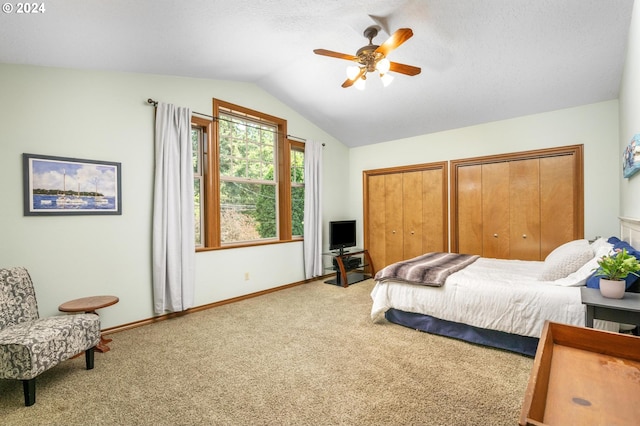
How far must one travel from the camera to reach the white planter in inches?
71.2

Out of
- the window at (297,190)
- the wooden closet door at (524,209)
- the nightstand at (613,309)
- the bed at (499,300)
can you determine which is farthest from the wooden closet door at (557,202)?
the window at (297,190)

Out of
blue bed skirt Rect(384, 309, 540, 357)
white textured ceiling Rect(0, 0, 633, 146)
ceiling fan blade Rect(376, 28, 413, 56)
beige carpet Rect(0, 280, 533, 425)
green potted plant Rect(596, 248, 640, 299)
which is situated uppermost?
white textured ceiling Rect(0, 0, 633, 146)

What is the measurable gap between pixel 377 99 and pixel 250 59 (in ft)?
5.97

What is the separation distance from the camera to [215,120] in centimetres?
396

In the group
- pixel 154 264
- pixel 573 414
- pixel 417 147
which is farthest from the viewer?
pixel 417 147

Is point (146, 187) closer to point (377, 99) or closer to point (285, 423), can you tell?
point (285, 423)

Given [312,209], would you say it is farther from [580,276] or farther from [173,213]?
[580,276]

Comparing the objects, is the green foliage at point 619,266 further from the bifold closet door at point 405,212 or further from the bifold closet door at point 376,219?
the bifold closet door at point 376,219

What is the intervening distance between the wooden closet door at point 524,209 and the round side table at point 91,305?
4764 millimetres

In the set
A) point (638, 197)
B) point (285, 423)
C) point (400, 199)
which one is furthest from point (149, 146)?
point (638, 197)

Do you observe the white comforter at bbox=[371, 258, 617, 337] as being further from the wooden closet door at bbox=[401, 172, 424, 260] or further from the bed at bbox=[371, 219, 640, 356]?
the wooden closet door at bbox=[401, 172, 424, 260]

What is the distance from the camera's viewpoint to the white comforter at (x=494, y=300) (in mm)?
2344

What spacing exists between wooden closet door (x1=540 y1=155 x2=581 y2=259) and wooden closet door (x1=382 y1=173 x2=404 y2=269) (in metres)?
2.00

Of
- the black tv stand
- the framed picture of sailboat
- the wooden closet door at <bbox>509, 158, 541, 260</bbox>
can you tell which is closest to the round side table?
the framed picture of sailboat
